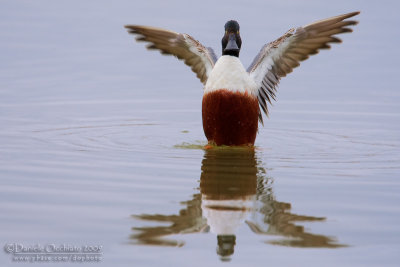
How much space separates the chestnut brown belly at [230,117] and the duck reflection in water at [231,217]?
1.63 metres

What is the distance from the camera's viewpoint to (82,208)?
5.58 metres

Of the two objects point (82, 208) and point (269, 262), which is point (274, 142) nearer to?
point (82, 208)

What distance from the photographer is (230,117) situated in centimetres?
866

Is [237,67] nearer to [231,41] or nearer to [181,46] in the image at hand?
[231,41]

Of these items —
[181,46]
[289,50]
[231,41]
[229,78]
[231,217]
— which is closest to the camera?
[231,217]

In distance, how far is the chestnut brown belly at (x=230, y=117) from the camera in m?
8.59

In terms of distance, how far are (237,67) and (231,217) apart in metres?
3.55

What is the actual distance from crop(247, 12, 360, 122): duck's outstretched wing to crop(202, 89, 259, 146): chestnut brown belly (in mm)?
651

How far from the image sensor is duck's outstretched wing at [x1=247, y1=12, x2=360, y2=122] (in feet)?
30.6

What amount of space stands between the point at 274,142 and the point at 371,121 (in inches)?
88.5

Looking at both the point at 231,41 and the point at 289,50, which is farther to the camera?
the point at 289,50

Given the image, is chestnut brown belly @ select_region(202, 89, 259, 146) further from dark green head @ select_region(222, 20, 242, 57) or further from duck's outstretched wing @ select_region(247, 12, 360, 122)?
duck's outstretched wing @ select_region(247, 12, 360, 122)

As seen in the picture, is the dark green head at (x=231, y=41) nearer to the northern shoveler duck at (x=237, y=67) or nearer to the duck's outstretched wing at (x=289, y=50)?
the northern shoveler duck at (x=237, y=67)

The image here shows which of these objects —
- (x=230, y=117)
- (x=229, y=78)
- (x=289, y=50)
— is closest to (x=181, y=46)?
(x=289, y=50)
